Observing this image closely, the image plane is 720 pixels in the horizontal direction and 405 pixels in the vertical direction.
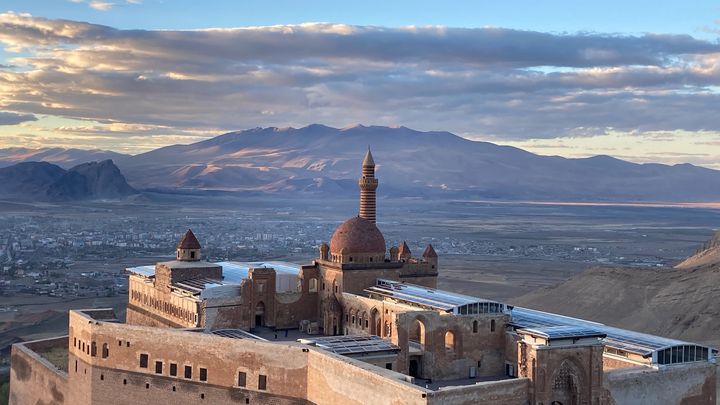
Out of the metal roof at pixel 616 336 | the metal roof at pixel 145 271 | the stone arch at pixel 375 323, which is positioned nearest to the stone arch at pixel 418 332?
the stone arch at pixel 375 323

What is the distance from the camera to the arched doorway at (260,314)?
5334 centimetres

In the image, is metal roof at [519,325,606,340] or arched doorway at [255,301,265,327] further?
arched doorway at [255,301,265,327]

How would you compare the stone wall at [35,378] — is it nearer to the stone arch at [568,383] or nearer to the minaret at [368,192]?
the minaret at [368,192]

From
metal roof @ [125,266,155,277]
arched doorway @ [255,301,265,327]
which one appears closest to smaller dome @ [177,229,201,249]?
metal roof @ [125,266,155,277]

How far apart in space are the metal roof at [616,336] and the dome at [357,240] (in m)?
9.47

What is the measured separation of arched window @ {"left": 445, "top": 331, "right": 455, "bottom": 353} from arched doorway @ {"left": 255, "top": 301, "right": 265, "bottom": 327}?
12.4 m

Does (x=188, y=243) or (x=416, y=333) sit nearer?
(x=416, y=333)

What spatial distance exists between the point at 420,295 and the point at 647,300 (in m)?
43.8

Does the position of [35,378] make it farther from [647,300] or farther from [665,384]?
[647,300]

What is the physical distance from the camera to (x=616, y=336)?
44.9 m

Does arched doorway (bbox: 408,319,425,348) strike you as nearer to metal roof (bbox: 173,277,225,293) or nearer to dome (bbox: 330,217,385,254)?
dome (bbox: 330,217,385,254)

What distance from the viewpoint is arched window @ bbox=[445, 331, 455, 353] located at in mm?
46562

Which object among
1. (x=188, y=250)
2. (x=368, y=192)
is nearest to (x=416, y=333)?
(x=368, y=192)

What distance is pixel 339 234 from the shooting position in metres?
54.5
